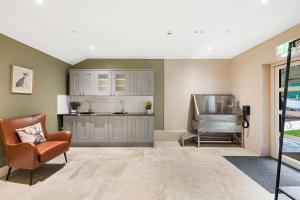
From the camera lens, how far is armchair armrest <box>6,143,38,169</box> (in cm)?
291

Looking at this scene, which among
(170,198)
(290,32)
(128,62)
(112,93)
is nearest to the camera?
(170,198)

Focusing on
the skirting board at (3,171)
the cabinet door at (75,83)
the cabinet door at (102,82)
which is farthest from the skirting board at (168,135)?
the skirting board at (3,171)

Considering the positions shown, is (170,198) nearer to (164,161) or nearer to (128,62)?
(164,161)

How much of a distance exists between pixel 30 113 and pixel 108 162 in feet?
6.18

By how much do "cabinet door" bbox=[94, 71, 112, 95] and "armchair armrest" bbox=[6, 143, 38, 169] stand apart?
2.76m

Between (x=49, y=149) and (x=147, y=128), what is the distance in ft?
8.40

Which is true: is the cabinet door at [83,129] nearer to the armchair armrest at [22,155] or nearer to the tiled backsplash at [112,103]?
the tiled backsplash at [112,103]

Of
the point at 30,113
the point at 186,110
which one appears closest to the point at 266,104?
the point at 186,110

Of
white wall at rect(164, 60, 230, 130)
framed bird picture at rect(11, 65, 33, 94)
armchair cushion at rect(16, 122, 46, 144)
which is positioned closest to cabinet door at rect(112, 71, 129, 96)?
white wall at rect(164, 60, 230, 130)

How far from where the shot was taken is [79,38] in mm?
4129

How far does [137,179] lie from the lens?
122 inches

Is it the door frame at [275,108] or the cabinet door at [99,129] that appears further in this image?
the cabinet door at [99,129]

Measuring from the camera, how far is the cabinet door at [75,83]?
5.50 m

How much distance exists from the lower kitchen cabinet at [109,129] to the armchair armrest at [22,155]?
7.07ft
